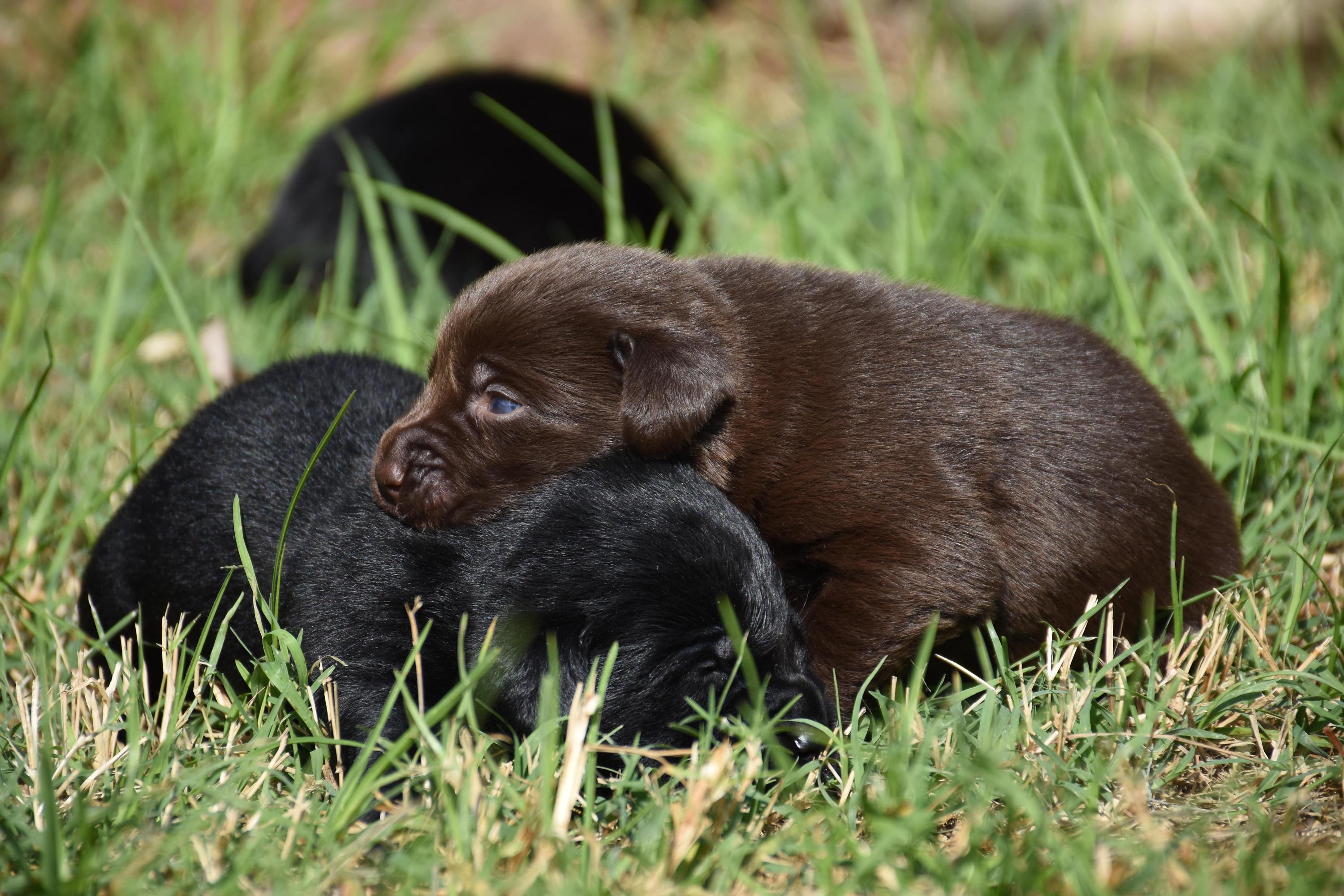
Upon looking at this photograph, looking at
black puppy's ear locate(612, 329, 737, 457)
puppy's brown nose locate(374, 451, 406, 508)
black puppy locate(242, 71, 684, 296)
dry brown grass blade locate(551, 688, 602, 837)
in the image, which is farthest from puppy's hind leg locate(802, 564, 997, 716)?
black puppy locate(242, 71, 684, 296)

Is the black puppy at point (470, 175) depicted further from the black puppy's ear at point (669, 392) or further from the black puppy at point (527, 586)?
the black puppy at point (527, 586)

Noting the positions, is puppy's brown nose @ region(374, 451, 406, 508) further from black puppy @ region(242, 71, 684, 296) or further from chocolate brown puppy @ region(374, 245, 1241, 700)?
black puppy @ region(242, 71, 684, 296)

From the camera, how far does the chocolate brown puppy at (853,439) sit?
2.74 meters

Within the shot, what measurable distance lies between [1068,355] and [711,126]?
3.17m

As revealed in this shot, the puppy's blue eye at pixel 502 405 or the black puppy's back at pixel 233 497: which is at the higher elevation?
the puppy's blue eye at pixel 502 405

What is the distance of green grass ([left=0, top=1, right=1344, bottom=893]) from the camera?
6.92ft

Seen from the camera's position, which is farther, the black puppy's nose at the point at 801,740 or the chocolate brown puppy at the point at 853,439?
the chocolate brown puppy at the point at 853,439

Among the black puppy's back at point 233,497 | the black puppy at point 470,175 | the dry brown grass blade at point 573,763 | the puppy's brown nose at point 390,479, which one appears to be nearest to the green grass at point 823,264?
the dry brown grass blade at point 573,763

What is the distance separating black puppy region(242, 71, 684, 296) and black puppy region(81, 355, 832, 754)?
2124 mm

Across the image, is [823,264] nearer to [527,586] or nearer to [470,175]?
[470,175]

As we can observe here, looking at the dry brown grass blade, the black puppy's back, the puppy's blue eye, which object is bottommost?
the dry brown grass blade

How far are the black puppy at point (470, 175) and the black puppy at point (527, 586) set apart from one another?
6.97ft

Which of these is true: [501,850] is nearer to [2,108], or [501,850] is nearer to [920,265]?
[920,265]

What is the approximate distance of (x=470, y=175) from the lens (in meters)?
4.80
